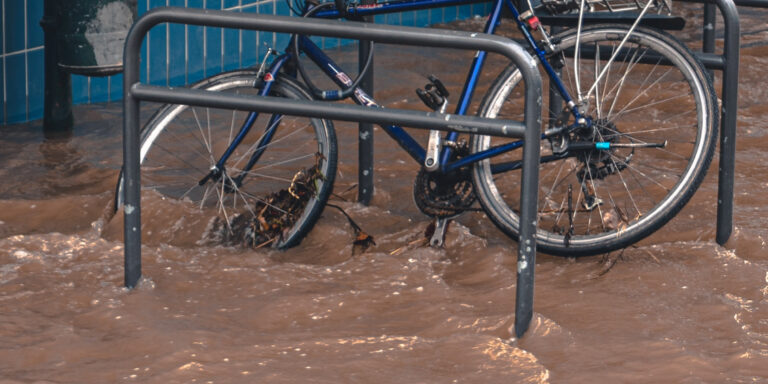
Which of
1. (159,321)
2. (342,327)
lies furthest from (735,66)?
(159,321)

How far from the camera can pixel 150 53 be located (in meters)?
6.50

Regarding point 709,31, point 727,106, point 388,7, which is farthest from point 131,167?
point 709,31

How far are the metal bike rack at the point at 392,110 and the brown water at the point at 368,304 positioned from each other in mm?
287

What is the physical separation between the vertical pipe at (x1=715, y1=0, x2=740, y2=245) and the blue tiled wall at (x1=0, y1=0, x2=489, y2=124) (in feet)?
11.6

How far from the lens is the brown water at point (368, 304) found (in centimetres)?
299

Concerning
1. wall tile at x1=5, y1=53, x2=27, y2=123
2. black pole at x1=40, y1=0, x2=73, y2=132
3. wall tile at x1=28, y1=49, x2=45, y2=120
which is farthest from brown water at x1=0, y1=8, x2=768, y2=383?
wall tile at x1=28, y1=49, x2=45, y2=120

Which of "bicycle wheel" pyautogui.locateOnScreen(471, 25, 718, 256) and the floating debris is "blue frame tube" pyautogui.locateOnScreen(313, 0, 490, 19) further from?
the floating debris

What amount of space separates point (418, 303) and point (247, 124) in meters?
1.07

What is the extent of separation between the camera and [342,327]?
10.8 feet

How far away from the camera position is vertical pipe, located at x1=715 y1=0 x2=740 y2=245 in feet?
12.5

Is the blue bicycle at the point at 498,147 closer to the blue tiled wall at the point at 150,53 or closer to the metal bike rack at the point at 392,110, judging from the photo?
the metal bike rack at the point at 392,110

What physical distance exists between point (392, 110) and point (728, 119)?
1.39 metres

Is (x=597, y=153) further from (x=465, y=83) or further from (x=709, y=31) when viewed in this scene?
(x=709, y=31)

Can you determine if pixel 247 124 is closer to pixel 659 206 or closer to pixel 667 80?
pixel 659 206
